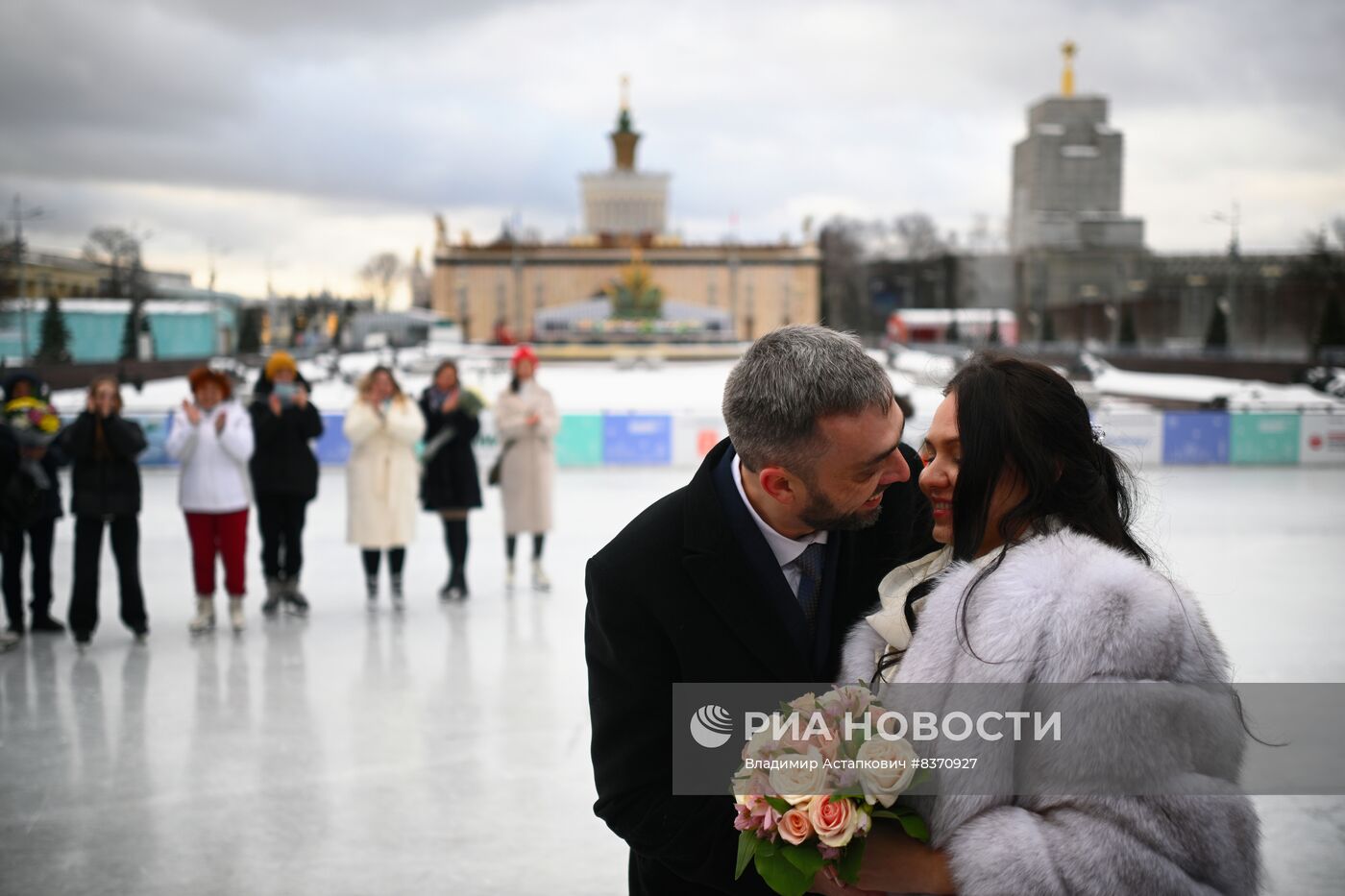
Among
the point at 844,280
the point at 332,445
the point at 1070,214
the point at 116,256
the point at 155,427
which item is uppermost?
the point at 1070,214

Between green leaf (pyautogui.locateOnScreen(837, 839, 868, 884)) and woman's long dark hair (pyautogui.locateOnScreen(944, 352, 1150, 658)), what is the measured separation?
463 mm

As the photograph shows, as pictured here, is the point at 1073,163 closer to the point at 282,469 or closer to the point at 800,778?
the point at 282,469

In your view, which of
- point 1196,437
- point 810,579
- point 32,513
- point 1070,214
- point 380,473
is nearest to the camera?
point 810,579

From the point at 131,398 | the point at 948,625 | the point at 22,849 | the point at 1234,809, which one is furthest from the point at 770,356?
the point at 131,398

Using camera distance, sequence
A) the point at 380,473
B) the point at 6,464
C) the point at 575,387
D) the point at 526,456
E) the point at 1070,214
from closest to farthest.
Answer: the point at 6,464, the point at 380,473, the point at 526,456, the point at 575,387, the point at 1070,214

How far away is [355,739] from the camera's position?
5.36 metres

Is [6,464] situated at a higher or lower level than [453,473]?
higher

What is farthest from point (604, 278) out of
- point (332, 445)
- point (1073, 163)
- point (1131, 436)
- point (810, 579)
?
point (810, 579)

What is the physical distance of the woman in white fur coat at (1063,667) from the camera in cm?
146

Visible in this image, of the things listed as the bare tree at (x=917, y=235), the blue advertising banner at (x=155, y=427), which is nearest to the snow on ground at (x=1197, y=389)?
the blue advertising banner at (x=155, y=427)

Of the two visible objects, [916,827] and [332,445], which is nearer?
[916,827]

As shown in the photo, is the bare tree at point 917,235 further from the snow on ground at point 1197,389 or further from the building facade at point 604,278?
the snow on ground at point 1197,389

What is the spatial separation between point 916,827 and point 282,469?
6.83m

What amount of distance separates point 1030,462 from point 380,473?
271 inches
